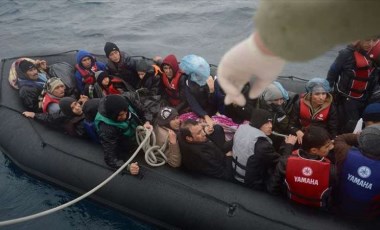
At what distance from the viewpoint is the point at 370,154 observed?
8.07 ft

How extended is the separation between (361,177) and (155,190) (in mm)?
1849

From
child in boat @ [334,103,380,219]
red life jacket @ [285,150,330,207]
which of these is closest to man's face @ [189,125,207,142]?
red life jacket @ [285,150,330,207]

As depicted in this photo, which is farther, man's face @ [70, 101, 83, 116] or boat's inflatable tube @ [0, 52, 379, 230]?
man's face @ [70, 101, 83, 116]

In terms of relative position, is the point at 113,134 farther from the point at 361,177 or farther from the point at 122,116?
the point at 361,177

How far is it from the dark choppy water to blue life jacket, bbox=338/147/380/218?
368 cm

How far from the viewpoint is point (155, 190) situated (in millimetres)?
3365

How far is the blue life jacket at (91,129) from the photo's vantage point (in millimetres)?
3734

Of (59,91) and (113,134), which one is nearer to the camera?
(113,134)

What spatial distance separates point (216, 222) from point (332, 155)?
1242 millimetres

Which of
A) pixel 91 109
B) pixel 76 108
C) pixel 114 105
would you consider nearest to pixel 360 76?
pixel 114 105

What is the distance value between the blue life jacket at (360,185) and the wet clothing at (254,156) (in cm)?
56

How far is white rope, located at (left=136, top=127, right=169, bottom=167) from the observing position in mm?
3436

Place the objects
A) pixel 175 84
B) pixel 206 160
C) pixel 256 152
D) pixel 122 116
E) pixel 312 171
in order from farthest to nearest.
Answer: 1. pixel 175 84
2. pixel 122 116
3. pixel 206 160
4. pixel 256 152
5. pixel 312 171

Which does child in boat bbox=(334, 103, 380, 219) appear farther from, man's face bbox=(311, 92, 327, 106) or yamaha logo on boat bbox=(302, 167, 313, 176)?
man's face bbox=(311, 92, 327, 106)
